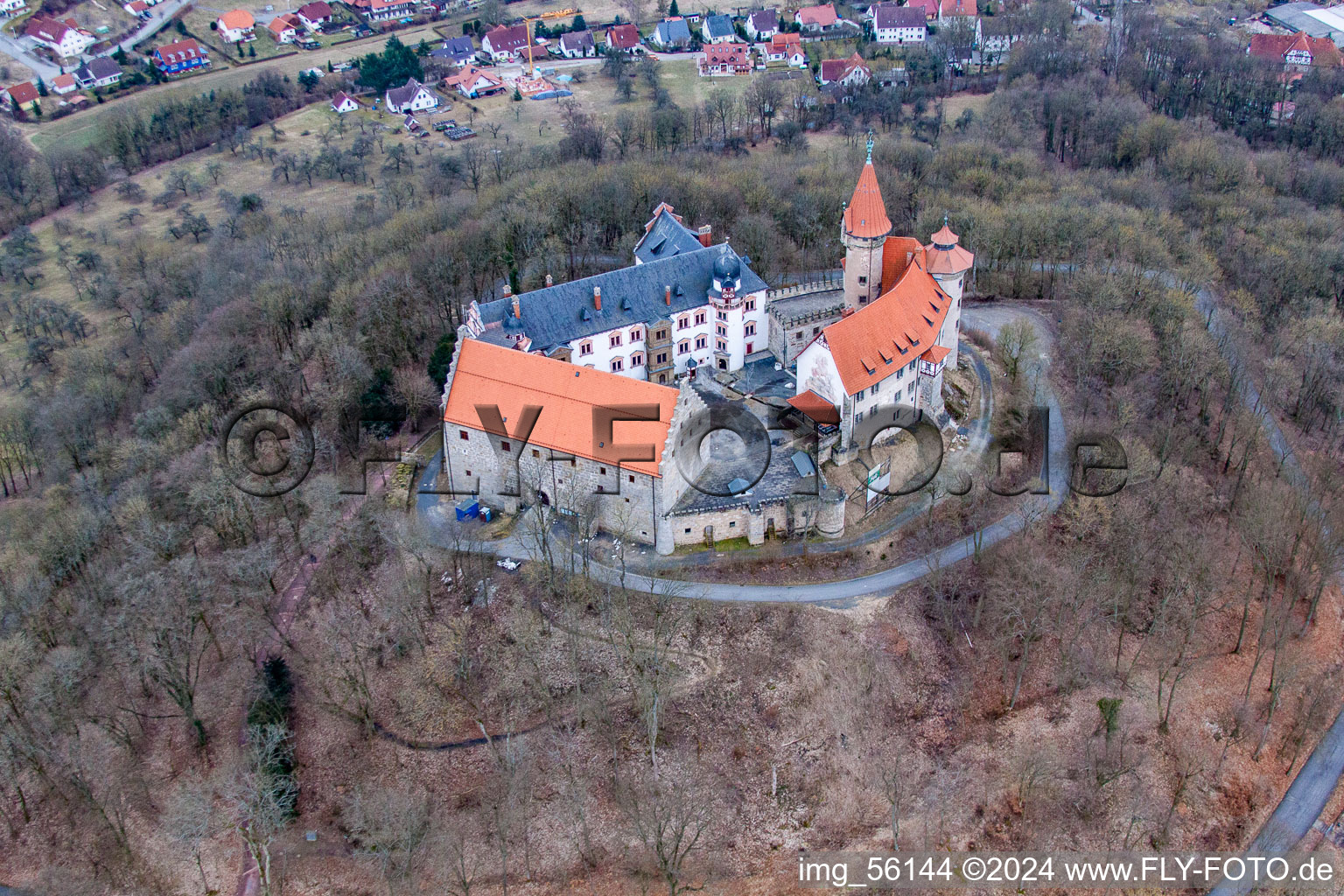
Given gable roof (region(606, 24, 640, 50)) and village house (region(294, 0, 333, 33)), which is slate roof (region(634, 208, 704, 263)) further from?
village house (region(294, 0, 333, 33))

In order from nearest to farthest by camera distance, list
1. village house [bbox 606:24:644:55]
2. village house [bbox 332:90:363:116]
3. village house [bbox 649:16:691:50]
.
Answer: village house [bbox 332:90:363:116], village house [bbox 606:24:644:55], village house [bbox 649:16:691:50]

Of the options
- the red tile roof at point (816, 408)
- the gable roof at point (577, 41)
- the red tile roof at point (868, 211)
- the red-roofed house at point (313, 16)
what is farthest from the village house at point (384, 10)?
the red tile roof at point (816, 408)

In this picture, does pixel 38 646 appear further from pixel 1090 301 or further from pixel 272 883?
pixel 1090 301

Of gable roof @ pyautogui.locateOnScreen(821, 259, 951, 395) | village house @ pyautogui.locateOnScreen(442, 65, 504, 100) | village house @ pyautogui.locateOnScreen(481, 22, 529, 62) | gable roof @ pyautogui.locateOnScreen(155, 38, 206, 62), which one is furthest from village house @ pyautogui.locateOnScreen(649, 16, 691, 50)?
gable roof @ pyautogui.locateOnScreen(821, 259, 951, 395)

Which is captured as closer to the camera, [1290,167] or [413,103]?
[1290,167]

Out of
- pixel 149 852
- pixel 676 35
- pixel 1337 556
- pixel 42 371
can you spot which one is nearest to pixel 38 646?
pixel 149 852

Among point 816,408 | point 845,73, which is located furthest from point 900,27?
point 816,408

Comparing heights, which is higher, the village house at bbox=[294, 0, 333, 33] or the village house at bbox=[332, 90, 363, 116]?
the village house at bbox=[294, 0, 333, 33]
